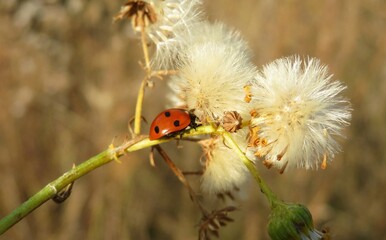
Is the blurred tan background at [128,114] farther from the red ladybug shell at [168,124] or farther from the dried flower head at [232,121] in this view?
the dried flower head at [232,121]

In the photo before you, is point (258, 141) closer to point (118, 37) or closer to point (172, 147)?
point (118, 37)

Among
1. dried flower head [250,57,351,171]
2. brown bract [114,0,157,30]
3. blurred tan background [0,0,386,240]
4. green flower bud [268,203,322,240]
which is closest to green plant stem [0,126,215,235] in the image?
dried flower head [250,57,351,171]

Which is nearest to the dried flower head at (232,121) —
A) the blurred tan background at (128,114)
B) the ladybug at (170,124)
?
the ladybug at (170,124)

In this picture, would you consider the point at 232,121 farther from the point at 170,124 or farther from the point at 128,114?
the point at 128,114

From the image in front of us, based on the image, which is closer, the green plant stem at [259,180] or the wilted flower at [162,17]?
the green plant stem at [259,180]

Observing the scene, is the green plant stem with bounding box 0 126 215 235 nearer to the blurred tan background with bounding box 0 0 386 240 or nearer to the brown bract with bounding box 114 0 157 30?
the brown bract with bounding box 114 0 157 30

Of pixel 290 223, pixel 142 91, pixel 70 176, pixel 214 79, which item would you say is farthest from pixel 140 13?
pixel 290 223
